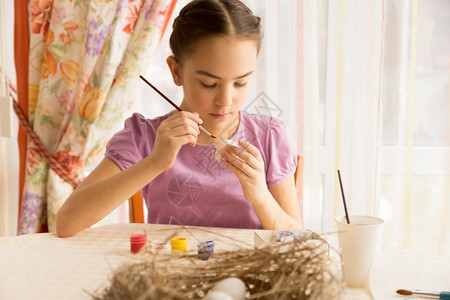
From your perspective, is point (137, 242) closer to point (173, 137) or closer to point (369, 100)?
point (173, 137)

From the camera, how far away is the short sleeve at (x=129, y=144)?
4.52 feet

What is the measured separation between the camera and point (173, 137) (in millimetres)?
1175

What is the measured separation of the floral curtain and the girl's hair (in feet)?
2.27

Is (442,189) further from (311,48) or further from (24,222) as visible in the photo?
(24,222)

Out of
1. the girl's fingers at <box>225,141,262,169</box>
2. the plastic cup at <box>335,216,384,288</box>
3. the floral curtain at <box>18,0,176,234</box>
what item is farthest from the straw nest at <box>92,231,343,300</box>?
the floral curtain at <box>18,0,176,234</box>

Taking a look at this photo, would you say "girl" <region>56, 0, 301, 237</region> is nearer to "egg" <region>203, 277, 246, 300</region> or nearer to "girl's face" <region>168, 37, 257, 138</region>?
"girl's face" <region>168, 37, 257, 138</region>

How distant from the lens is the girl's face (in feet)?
4.01

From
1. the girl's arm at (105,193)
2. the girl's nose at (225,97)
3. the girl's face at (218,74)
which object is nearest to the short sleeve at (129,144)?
the girl's arm at (105,193)

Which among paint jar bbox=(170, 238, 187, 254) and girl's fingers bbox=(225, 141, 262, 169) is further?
girl's fingers bbox=(225, 141, 262, 169)

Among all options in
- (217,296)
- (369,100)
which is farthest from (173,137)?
(369,100)

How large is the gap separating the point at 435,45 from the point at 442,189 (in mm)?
646

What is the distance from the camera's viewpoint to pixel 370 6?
6.48 ft

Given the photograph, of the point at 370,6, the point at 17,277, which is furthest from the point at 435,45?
the point at 17,277

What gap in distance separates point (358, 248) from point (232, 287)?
32 cm
